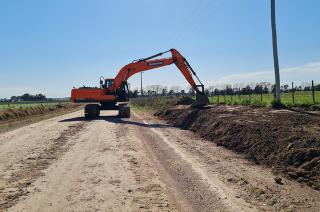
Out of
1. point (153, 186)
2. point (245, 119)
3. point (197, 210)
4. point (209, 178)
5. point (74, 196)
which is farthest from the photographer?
point (245, 119)

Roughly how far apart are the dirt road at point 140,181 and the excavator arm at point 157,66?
14.1 meters

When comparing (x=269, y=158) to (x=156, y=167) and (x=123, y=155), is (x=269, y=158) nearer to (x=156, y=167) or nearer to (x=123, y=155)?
(x=156, y=167)

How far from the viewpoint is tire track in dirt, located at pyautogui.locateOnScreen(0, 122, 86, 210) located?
8.11 metres

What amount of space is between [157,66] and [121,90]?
14.4 feet

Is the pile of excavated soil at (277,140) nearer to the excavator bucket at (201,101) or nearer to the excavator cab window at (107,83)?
the excavator bucket at (201,101)

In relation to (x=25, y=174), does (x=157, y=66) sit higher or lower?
higher

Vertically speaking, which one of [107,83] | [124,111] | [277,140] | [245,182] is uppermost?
[107,83]

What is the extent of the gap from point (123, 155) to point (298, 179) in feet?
18.8

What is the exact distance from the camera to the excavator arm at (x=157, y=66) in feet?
92.7

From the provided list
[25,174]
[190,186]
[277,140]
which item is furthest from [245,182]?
[25,174]

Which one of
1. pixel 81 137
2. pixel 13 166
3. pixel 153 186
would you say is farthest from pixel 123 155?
pixel 81 137

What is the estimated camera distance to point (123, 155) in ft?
41.4

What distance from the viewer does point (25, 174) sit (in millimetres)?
10164

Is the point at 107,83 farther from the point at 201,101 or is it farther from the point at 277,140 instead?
the point at 277,140
